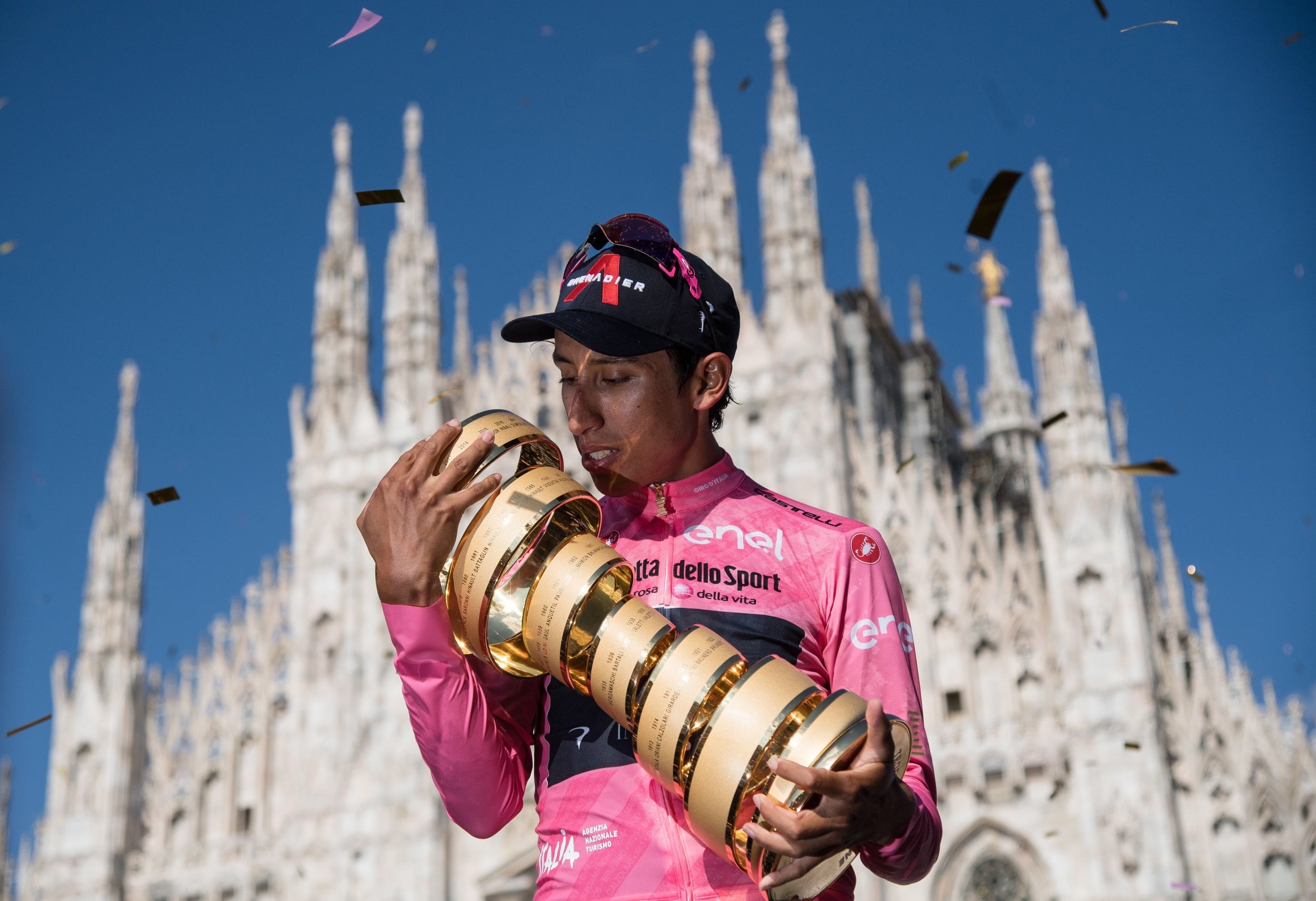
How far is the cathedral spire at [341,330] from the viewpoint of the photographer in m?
19.8

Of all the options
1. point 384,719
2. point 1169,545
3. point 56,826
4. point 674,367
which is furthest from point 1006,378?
point 674,367

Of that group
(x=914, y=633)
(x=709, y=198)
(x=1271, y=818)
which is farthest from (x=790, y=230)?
(x=1271, y=818)

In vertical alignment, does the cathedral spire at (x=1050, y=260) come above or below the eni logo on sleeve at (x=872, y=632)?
above

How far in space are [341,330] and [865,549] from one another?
18938 millimetres

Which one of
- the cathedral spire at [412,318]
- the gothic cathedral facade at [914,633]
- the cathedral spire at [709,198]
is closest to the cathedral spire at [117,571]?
the gothic cathedral facade at [914,633]

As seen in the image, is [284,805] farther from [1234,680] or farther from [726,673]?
[726,673]

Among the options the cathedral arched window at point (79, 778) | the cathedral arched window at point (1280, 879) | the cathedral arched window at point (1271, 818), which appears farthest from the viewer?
the cathedral arched window at point (79, 778)

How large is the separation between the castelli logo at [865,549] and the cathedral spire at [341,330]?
1820cm

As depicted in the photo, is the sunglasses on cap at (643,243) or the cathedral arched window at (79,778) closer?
the sunglasses on cap at (643,243)

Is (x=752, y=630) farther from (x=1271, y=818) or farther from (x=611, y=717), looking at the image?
(x=1271, y=818)

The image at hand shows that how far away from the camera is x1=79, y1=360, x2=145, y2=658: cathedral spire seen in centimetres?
1933

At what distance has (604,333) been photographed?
2.00 metres

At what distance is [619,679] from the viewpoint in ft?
5.58

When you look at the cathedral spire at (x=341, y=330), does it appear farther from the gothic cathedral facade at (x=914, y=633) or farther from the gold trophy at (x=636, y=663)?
the gold trophy at (x=636, y=663)
